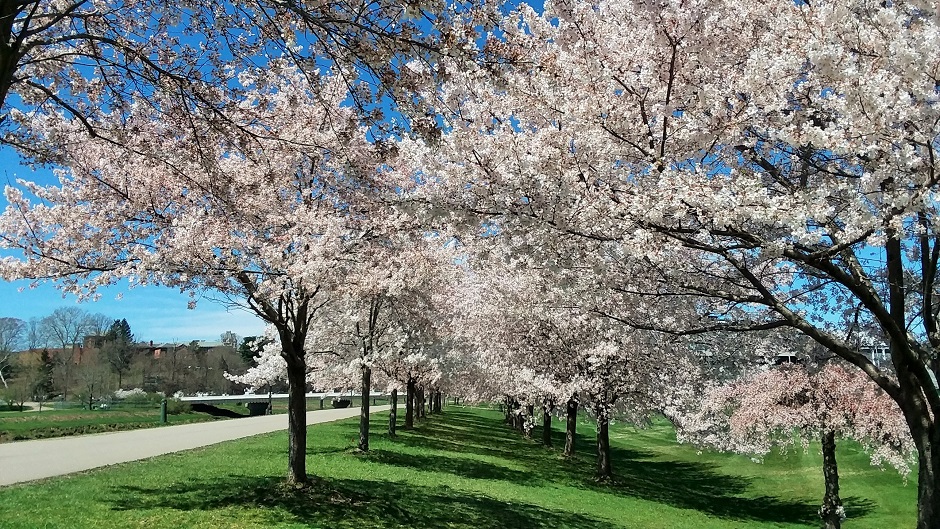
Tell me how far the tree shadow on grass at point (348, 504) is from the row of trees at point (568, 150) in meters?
3.29

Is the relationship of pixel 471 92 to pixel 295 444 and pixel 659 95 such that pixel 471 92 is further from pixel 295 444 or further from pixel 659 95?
pixel 295 444

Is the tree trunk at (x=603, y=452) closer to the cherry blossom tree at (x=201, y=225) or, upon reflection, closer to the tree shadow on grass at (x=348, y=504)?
the tree shadow on grass at (x=348, y=504)

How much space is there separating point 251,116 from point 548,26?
12.4ft

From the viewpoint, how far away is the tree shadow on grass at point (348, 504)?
391 inches

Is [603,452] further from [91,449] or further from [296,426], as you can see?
[91,449]

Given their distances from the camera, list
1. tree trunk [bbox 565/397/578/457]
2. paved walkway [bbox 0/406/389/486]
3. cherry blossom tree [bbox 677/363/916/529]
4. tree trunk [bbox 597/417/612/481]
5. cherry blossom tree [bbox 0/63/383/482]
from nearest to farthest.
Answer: cherry blossom tree [bbox 0/63/383/482] < paved walkway [bbox 0/406/389/486] < cherry blossom tree [bbox 677/363/916/529] < tree trunk [bbox 597/417/612/481] < tree trunk [bbox 565/397/578/457]

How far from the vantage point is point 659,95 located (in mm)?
6512

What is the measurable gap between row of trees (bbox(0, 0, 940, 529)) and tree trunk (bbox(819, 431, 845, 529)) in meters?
7.44

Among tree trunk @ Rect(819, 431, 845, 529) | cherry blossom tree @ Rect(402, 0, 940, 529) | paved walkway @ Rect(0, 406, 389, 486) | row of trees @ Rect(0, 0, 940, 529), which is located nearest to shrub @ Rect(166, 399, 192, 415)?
paved walkway @ Rect(0, 406, 389, 486)

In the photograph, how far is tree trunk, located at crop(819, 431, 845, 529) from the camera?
587 inches

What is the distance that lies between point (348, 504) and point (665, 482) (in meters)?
18.9

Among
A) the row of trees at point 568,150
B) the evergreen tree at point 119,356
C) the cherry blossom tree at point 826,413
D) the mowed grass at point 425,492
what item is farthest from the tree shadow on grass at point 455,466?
the evergreen tree at point 119,356

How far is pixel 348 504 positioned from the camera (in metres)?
11.1

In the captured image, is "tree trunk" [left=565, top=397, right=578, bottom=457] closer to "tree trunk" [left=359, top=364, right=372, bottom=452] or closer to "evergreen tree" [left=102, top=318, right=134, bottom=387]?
"tree trunk" [left=359, top=364, right=372, bottom=452]
